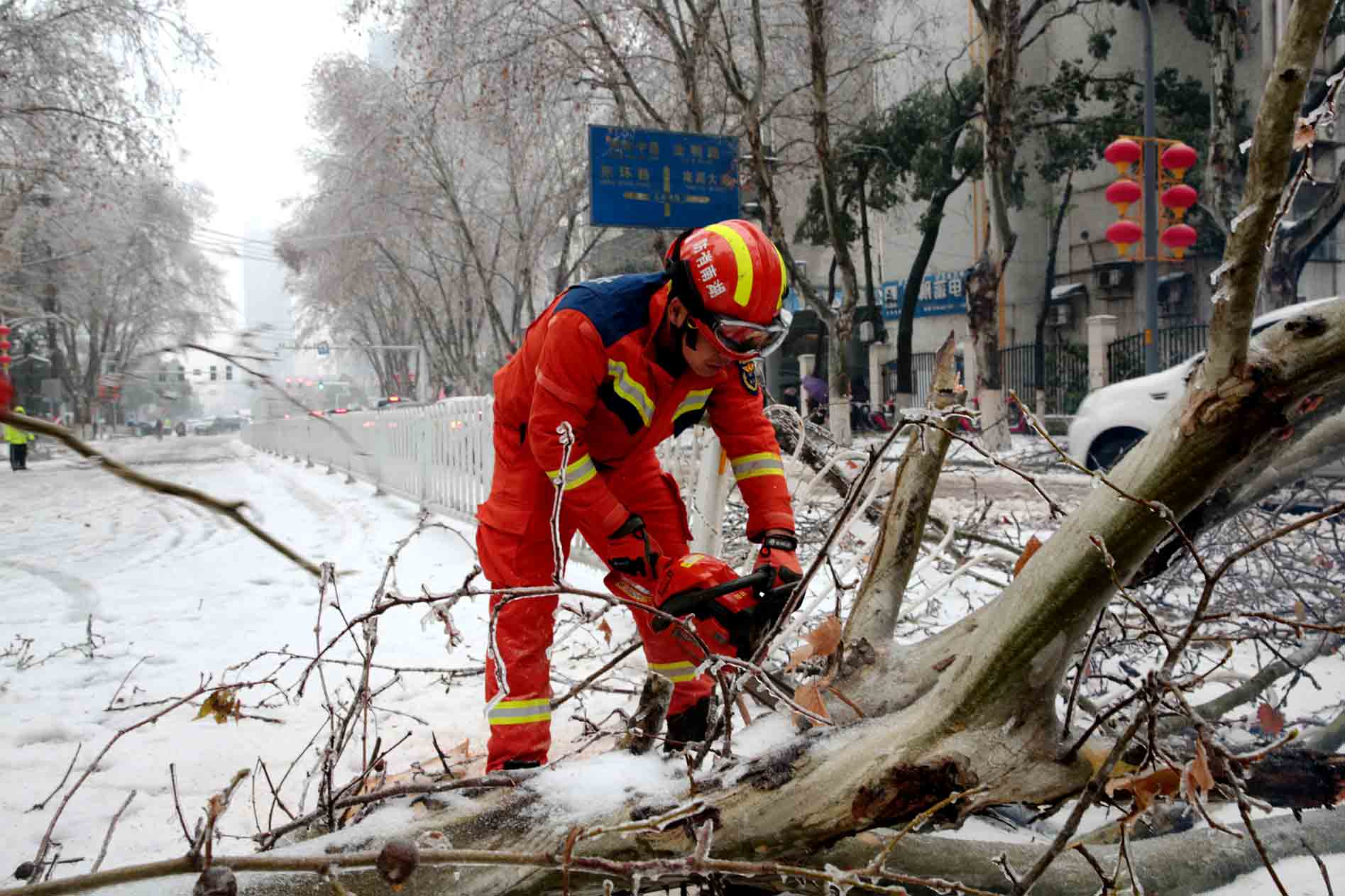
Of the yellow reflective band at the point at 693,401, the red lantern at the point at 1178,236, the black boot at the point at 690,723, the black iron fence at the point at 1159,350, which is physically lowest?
the black boot at the point at 690,723

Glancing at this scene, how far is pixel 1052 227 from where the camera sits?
2375 centimetres

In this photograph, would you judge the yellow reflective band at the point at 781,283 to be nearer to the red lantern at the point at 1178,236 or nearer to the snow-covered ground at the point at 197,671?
the snow-covered ground at the point at 197,671

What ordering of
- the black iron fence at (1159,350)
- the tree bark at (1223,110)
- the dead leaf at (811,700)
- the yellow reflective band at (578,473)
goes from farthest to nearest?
the black iron fence at (1159,350) < the tree bark at (1223,110) < the yellow reflective band at (578,473) < the dead leaf at (811,700)

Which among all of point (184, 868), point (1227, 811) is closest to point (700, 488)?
point (1227, 811)

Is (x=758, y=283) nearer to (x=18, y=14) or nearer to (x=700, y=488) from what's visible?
(x=700, y=488)

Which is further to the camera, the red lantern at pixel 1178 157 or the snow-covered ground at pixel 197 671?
the red lantern at pixel 1178 157

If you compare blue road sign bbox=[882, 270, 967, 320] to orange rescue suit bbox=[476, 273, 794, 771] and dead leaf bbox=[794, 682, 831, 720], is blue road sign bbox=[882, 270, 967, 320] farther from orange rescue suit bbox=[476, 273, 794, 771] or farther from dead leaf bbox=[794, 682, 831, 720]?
dead leaf bbox=[794, 682, 831, 720]

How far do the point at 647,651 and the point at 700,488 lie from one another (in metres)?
1.41

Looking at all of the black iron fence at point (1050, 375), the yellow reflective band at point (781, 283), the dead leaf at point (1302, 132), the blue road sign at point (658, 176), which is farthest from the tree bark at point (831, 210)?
the dead leaf at point (1302, 132)

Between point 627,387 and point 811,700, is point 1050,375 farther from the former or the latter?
point 811,700

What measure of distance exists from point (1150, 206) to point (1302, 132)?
13.3 metres

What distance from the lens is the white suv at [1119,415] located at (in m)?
7.25

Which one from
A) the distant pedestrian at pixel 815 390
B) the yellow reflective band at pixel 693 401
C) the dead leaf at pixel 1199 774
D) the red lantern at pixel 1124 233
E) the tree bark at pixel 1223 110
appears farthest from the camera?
the distant pedestrian at pixel 815 390

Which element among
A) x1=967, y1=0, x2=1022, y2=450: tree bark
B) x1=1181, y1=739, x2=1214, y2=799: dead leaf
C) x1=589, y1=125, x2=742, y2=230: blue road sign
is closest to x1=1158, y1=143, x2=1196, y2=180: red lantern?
x1=967, y1=0, x2=1022, y2=450: tree bark
